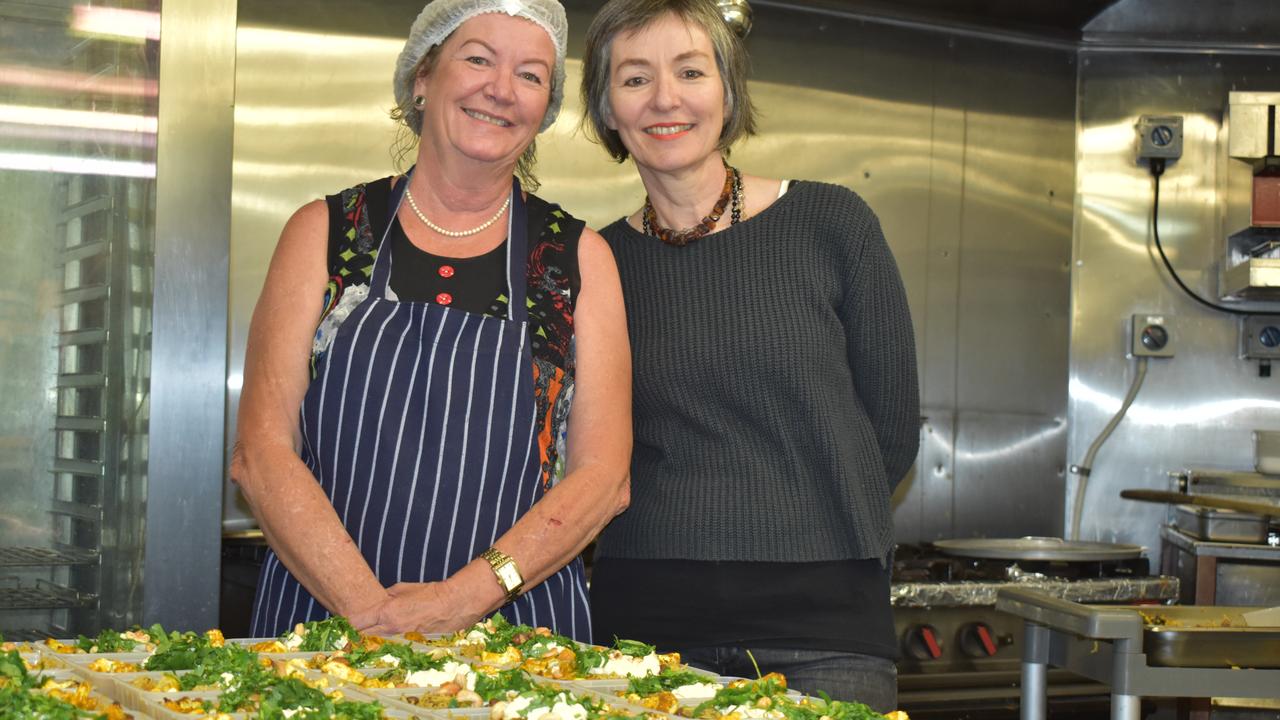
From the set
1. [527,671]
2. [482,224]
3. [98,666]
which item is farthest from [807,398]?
[98,666]

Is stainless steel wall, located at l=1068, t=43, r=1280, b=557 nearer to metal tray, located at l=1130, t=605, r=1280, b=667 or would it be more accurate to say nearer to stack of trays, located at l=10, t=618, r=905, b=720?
metal tray, located at l=1130, t=605, r=1280, b=667

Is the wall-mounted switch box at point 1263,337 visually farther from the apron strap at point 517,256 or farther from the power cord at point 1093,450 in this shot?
the apron strap at point 517,256

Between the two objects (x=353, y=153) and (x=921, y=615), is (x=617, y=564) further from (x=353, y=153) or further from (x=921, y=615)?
(x=353, y=153)

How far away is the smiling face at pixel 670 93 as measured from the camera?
189cm

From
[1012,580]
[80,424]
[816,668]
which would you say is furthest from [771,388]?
[1012,580]

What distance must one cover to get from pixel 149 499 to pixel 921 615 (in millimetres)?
1782

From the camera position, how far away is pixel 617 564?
186cm

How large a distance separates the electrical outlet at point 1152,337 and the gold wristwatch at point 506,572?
278 cm

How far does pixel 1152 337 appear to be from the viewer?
394cm

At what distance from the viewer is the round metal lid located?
11.0 feet


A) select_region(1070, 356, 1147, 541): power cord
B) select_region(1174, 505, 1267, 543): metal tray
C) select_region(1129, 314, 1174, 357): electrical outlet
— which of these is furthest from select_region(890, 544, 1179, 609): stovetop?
select_region(1129, 314, 1174, 357): electrical outlet

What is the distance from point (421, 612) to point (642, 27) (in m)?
0.85

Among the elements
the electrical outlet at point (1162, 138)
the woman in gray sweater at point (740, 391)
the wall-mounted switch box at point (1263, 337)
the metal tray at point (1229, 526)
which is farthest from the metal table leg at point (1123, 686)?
the electrical outlet at point (1162, 138)

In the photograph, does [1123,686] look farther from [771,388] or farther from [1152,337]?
[1152,337]
